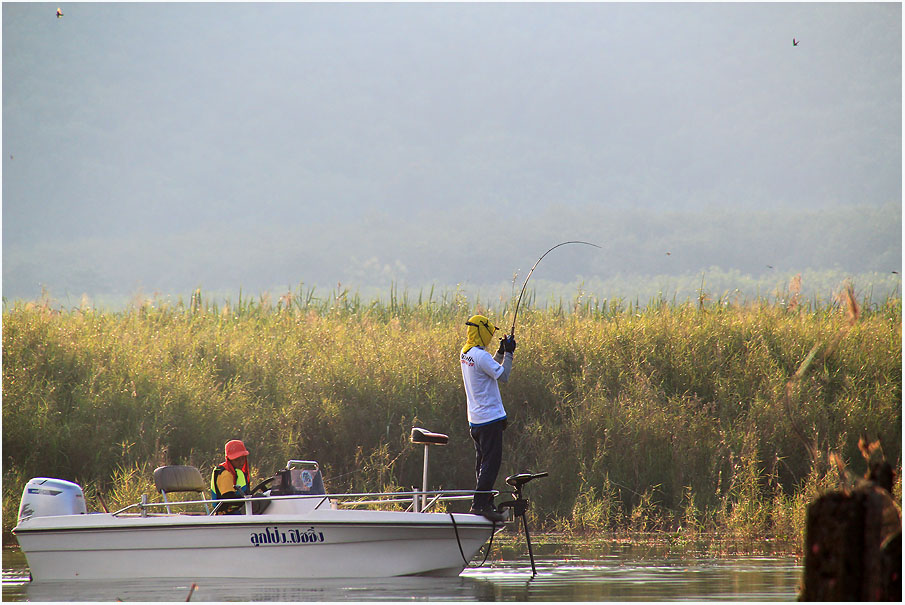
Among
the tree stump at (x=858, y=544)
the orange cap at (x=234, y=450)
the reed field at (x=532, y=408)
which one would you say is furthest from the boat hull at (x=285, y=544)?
the tree stump at (x=858, y=544)

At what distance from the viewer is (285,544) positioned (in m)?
9.71

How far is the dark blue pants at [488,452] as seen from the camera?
33.6 feet

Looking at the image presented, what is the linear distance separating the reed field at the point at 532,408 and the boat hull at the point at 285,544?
4.08 meters

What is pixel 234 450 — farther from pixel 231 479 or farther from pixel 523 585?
pixel 523 585

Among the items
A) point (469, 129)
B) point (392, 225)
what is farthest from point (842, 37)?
point (392, 225)

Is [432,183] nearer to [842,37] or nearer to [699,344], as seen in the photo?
[842,37]

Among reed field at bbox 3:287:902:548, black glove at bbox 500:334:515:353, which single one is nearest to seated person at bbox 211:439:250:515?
black glove at bbox 500:334:515:353

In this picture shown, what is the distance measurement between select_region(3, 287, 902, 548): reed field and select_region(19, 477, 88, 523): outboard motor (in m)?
3.47

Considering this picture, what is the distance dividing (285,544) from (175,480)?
4.07ft

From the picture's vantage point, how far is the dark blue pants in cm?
1023

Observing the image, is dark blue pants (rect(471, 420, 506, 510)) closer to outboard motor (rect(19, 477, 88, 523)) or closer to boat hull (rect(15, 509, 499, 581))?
boat hull (rect(15, 509, 499, 581))

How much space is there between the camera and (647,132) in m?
124

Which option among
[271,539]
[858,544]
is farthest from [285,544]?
[858,544]

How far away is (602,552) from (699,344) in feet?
20.2
